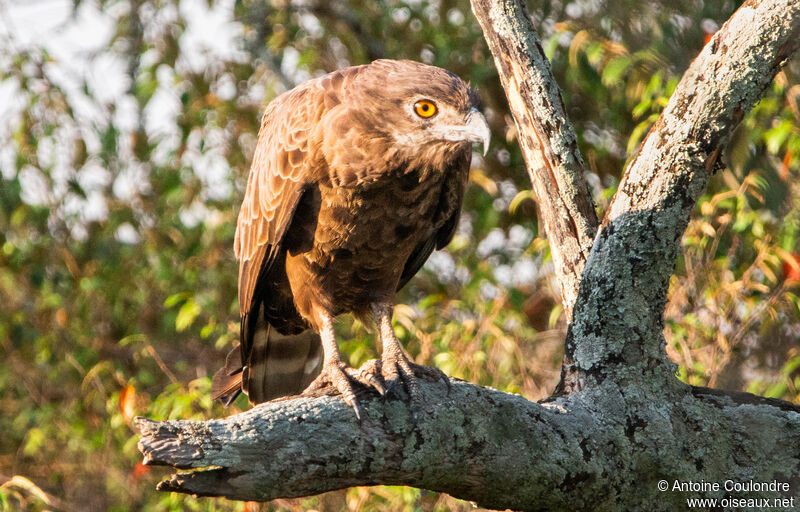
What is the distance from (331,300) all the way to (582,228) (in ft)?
3.91

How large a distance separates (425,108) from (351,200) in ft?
1.58

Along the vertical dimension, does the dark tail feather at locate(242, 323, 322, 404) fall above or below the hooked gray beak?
below

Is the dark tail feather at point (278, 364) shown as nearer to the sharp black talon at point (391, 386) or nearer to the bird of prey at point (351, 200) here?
the bird of prey at point (351, 200)

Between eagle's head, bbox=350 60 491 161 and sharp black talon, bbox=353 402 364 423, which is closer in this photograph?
sharp black talon, bbox=353 402 364 423

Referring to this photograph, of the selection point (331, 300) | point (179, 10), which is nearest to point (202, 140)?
point (179, 10)

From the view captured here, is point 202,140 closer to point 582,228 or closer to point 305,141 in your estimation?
point 305,141

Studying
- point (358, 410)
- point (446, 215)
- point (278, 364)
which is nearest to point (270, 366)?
point (278, 364)

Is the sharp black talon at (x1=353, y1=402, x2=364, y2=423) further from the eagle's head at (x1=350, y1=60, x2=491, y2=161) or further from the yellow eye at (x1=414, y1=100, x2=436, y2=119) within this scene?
the yellow eye at (x1=414, y1=100, x2=436, y2=119)

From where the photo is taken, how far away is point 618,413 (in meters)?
2.95

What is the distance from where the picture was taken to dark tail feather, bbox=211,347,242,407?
4156 mm

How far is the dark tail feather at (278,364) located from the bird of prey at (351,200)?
0.03 m

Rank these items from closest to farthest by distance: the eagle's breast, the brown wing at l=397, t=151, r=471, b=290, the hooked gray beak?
the hooked gray beak < the eagle's breast < the brown wing at l=397, t=151, r=471, b=290

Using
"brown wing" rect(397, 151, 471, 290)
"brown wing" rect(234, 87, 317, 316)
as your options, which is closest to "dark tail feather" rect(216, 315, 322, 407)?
"brown wing" rect(234, 87, 317, 316)

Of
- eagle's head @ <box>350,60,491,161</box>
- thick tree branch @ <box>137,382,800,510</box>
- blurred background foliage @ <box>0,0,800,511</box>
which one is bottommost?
blurred background foliage @ <box>0,0,800,511</box>
